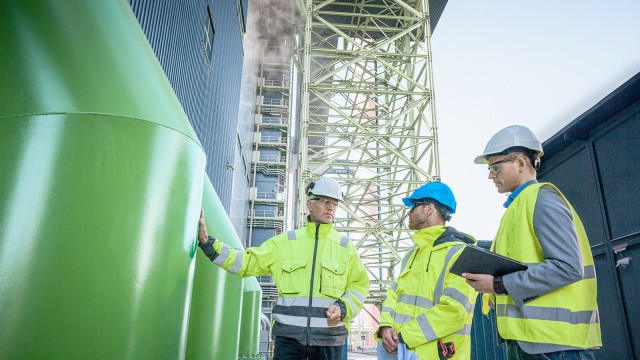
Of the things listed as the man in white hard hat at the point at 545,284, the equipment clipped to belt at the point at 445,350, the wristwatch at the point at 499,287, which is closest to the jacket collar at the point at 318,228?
the equipment clipped to belt at the point at 445,350

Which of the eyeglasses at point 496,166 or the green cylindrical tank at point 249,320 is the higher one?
the eyeglasses at point 496,166

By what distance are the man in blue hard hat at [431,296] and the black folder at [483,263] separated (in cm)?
39

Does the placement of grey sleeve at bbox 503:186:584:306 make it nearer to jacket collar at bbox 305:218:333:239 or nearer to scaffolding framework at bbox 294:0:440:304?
jacket collar at bbox 305:218:333:239

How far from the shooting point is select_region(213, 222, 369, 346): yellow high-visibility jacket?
9.23ft

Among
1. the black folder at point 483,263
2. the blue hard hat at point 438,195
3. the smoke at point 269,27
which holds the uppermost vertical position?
the smoke at point 269,27

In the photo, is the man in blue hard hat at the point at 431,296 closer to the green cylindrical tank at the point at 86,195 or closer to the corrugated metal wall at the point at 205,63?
the green cylindrical tank at the point at 86,195

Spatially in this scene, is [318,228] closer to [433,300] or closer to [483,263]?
[433,300]

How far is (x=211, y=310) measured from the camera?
11.3 feet

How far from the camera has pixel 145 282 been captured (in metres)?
1.78

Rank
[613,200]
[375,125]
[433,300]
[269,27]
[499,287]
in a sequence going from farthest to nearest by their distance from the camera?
[269,27], [375,125], [613,200], [433,300], [499,287]

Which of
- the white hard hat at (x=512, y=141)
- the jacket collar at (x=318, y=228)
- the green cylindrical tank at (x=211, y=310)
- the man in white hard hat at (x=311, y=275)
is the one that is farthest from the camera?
the green cylindrical tank at (x=211, y=310)

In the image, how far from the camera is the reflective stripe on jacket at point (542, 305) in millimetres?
1765

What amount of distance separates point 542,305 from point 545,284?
0.12m

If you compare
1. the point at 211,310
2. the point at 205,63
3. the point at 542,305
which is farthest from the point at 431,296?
the point at 205,63
